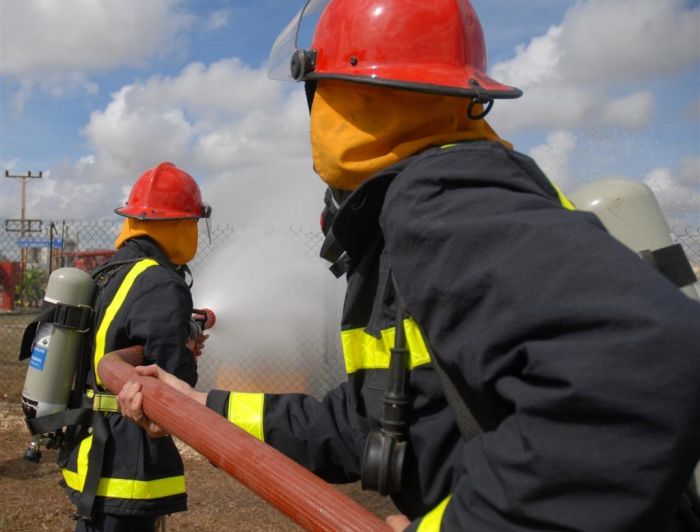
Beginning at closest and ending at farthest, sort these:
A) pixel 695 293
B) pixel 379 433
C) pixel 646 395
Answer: pixel 646 395
pixel 379 433
pixel 695 293

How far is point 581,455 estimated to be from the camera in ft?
2.48

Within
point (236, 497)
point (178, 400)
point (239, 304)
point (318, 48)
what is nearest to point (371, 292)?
point (178, 400)

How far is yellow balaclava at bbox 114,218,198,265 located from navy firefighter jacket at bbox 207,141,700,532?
294 centimetres

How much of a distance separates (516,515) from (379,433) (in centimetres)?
41

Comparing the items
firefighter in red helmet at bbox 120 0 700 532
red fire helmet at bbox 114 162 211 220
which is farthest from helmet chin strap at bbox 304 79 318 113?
red fire helmet at bbox 114 162 211 220

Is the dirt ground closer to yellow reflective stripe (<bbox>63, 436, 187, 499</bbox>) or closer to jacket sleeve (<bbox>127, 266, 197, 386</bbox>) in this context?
yellow reflective stripe (<bbox>63, 436, 187, 499</bbox>)

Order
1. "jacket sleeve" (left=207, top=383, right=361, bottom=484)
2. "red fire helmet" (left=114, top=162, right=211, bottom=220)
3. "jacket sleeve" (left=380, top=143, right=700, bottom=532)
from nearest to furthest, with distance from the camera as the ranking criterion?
"jacket sleeve" (left=380, top=143, right=700, bottom=532)
"jacket sleeve" (left=207, top=383, right=361, bottom=484)
"red fire helmet" (left=114, top=162, right=211, bottom=220)

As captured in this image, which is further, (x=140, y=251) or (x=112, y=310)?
(x=140, y=251)

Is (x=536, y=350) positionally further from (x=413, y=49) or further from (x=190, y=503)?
(x=190, y=503)

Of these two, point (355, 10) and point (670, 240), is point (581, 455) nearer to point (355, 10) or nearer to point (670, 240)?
point (670, 240)

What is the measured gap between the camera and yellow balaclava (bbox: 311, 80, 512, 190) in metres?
1.31

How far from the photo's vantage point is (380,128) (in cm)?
132

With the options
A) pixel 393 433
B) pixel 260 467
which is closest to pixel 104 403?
pixel 260 467

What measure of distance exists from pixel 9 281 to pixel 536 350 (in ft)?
81.9
